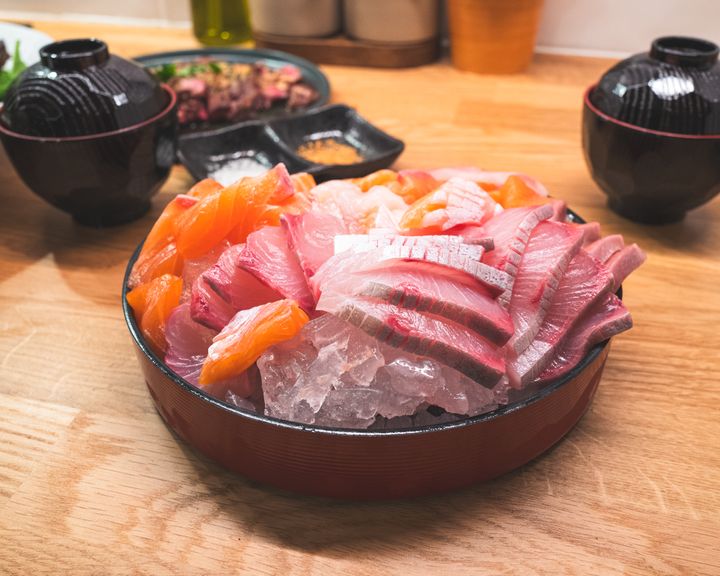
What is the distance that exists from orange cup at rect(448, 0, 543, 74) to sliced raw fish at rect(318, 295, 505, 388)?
5.76 ft

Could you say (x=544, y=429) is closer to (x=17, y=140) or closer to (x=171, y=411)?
(x=171, y=411)

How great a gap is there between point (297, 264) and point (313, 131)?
1.06m

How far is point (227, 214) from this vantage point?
0.99 metres

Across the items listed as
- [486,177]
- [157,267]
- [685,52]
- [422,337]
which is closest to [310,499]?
[422,337]

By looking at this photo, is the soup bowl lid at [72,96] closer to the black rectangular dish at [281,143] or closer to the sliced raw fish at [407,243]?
the black rectangular dish at [281,143]

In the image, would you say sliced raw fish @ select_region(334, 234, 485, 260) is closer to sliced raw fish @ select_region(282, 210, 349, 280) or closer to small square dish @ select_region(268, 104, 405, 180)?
sliced raw fish @ select_region(282, 210, 349, 280)

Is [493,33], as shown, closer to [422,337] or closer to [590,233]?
[590,233]

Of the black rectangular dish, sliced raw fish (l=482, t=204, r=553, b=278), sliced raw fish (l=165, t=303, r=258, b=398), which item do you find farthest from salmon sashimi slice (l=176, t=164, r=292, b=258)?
the black rectangular dish

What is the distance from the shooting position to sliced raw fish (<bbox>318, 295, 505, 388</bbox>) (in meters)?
0.77

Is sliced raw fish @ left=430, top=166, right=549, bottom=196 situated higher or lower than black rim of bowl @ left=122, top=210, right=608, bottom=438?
higher

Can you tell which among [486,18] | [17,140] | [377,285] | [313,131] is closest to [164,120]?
[17,140]

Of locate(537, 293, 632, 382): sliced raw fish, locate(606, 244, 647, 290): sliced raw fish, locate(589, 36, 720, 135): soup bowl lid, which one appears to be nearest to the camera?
locate(537, 293, 632, 382): sliced raw fish

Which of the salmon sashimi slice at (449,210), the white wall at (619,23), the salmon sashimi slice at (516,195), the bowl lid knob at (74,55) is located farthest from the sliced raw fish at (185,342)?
the white wall at (619,23)

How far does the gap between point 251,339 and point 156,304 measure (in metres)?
0.20
